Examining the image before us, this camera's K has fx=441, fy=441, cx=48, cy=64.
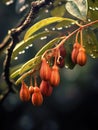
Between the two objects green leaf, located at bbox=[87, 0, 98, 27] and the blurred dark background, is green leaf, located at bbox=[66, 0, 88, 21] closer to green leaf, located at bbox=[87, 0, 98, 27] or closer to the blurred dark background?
green leaf, located at bbox=[87, 0, 98, 27]

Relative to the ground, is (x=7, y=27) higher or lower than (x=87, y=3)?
lower

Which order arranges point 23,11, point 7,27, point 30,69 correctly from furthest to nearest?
point 7,27, point 23,11, point 30,69

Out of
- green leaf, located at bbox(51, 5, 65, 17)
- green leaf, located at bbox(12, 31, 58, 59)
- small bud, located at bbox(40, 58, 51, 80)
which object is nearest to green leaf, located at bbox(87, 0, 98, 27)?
green leaf, located at bbox(12, 31, 58, 59)

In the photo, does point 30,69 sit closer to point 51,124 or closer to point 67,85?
point 67,85

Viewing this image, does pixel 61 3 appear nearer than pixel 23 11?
Yes

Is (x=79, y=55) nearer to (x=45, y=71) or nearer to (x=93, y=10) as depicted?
(x=45, y=71)

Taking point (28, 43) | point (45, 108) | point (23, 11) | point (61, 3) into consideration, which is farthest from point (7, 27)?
point (28, 43)

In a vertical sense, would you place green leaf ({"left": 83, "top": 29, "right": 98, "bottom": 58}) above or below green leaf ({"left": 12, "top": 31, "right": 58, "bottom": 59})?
below
